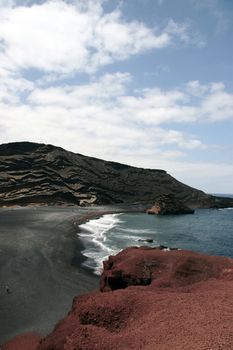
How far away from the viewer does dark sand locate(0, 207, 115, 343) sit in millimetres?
24953

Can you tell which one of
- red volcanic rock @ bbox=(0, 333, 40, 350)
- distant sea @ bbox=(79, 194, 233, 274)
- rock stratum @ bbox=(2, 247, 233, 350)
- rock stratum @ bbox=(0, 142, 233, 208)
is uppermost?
rock stratum @ bbox=(0, 142, 233, 208)

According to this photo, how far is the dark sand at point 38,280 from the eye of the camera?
81.9 feet

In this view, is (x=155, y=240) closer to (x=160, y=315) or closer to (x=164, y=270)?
(x=164, y=270)

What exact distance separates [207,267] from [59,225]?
60.1 meters

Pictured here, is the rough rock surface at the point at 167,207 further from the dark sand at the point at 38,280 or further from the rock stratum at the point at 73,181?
the dark sand at the point at 38,280

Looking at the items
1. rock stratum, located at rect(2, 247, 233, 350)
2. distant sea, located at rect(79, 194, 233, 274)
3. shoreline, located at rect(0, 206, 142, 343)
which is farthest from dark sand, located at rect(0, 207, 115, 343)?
rock stratum, located at rect(2, 247, 233, 350)

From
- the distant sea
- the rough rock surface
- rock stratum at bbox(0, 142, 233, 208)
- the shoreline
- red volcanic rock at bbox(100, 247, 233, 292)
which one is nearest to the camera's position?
red volcanic rock at bbox(100, 247, 233, 292)

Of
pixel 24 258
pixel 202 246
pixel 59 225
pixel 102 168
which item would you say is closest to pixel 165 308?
pixel 24 258

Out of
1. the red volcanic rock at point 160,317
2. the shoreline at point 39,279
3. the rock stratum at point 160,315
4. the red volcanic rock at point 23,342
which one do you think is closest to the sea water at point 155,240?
the shoreline at point 39,279

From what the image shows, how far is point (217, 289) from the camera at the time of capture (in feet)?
44.8

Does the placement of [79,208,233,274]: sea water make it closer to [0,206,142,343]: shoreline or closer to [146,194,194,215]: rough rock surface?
[0,206,142,343]: shoreline

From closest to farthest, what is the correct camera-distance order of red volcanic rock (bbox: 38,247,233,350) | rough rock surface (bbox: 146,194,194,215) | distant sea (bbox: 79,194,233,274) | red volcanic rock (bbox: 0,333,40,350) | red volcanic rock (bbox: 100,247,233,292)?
1. red volcanic rock (bbox: 38,247,233,350)
2. red volcanic rock (bbox: 100,247,233,292)
3. red volcanic rock (bbox: 0,333,40,350)
4. distant sea (bbox: 79,194,233,274)
5. rough rock surface (bbox: 146,194,194,215)

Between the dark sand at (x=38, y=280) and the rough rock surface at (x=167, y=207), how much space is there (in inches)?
2571

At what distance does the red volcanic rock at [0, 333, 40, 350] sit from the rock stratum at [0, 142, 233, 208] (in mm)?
118179
